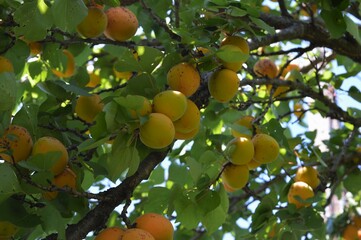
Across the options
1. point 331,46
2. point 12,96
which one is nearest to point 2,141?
point 12,96

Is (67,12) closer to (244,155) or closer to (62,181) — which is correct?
(62,181)

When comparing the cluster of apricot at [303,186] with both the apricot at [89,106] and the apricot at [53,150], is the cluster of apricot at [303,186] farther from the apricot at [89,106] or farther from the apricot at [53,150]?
the apricot at [53,150]

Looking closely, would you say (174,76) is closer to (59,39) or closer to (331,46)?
(59,39)

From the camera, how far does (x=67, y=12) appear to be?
1.77 meters

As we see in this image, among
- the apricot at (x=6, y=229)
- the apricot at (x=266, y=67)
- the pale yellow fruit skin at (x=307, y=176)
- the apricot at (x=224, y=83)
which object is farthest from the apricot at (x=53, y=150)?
the apricot at (x=266, y=67)

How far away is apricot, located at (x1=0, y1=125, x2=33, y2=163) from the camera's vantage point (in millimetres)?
1648

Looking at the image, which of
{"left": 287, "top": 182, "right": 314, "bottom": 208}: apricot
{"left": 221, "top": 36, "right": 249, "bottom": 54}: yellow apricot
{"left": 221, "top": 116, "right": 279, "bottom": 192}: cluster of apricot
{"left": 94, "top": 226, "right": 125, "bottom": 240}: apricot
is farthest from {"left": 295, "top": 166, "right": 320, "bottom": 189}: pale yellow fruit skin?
{"left": 94, "top": 226, "right": 125, "bottom": 240}: apricot

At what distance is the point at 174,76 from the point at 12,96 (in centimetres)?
46

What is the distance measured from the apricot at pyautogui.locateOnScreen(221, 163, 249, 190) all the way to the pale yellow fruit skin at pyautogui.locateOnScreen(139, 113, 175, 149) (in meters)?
0.56

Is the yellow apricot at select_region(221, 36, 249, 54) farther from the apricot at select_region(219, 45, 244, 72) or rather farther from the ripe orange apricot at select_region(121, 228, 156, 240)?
the ripe orange apricot at select_region(121, 228, 156, 240)

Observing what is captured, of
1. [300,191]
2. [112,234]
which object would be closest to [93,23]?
[112,234]

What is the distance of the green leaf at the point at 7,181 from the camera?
157cm

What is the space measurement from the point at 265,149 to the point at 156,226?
0.62m

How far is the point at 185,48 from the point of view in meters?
1.78
